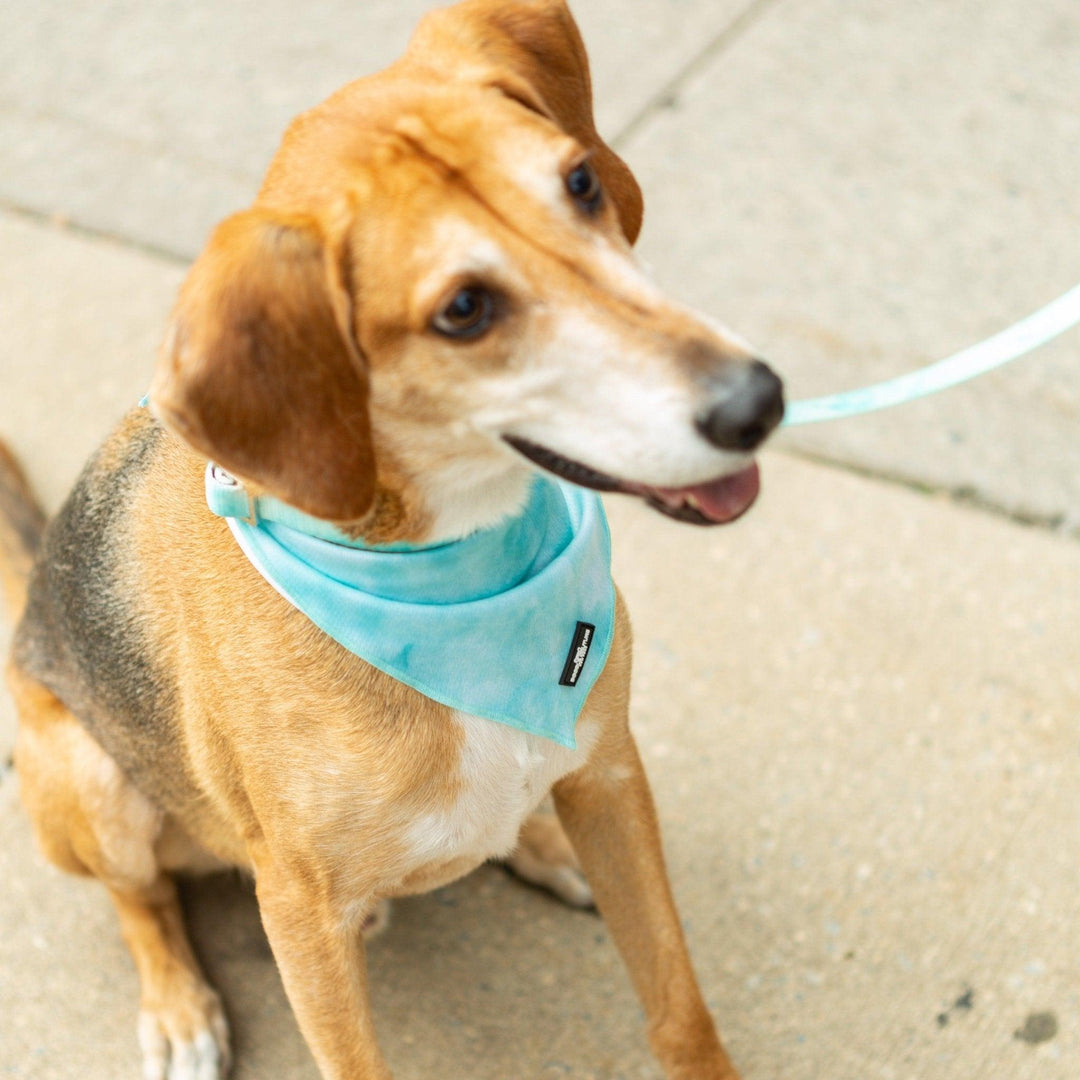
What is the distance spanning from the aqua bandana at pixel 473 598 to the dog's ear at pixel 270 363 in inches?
10.0

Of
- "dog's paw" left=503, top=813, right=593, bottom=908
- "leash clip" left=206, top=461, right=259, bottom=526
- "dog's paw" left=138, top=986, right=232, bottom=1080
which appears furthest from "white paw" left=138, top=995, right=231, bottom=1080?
"leash clip" left=206, top=461, right=259, bottom=526

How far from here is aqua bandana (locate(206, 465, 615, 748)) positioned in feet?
7.52

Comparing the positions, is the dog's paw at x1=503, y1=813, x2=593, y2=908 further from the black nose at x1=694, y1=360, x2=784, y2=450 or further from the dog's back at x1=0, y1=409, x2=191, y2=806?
the black nose at x1=694, y1=360, x2=784, y2=450

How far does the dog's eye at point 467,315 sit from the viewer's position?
198cm

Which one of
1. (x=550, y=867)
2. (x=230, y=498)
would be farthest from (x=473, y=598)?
(x=550, y=867)

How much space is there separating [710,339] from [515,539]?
0.62 meters

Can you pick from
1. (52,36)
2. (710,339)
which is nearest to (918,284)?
(710,339)

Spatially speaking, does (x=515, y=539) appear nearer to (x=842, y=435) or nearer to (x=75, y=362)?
(x=842, y=435)

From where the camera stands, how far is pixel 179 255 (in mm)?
A: 5004

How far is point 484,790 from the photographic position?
8.00ft

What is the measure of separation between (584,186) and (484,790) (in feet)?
3.38

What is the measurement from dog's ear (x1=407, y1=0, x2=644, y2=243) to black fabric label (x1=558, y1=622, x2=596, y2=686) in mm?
681

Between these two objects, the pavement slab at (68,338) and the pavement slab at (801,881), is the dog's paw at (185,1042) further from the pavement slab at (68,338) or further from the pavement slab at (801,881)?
the pavement slab at (68,338)

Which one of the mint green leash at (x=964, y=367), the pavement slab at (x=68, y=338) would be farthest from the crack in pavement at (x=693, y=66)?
the mint green leash at (x=964, y=367)
